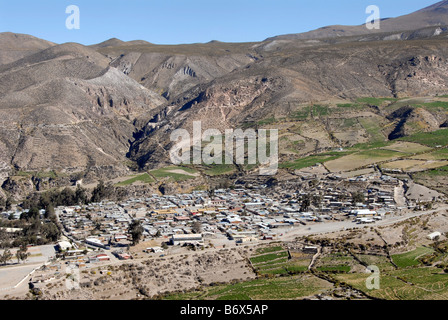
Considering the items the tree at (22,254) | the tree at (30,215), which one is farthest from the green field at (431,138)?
the tree at (22,254)

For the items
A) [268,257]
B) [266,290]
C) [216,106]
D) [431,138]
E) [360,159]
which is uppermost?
[216,106]

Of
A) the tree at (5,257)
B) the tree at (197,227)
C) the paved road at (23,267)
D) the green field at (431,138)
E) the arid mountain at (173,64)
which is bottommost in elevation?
the paved road at (23,267)

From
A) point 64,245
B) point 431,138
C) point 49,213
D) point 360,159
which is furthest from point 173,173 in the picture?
point 431,138

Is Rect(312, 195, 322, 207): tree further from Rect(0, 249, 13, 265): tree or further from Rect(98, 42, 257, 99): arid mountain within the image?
Rect(98, 42, 257, 99): arid mountain

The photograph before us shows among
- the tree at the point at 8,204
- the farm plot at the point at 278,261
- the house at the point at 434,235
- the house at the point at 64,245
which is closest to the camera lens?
the farm plot at the point at 278,261

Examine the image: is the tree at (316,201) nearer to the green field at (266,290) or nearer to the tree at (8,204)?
the green field at (266,290)

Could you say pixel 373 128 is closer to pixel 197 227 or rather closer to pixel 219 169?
pixel 219 169

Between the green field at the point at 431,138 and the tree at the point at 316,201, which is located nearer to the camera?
the tree at the point at 316,201

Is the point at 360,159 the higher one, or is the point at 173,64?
the point at 173,64

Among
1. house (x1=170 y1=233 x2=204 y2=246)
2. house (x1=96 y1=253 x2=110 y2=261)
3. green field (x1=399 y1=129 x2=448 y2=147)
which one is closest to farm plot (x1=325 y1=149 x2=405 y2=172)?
green field (x1=399 y1=129 x2=448 y2=147)

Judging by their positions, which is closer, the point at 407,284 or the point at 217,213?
the point at 407,284

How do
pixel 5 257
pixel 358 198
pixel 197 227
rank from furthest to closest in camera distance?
pixel 358 198
pixel 197 227
pixel 5 257
